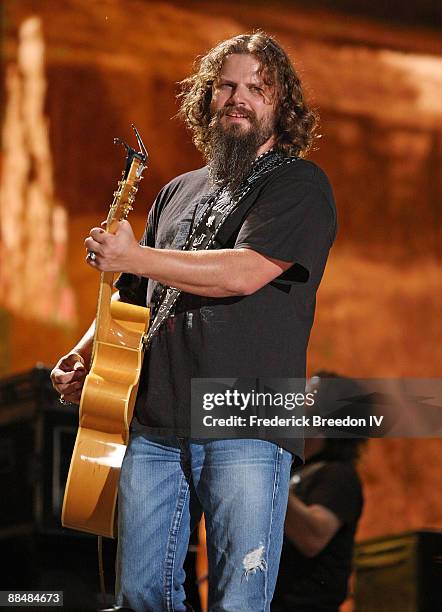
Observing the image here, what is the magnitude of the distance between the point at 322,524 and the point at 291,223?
2123 millimetres

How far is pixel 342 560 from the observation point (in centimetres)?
423

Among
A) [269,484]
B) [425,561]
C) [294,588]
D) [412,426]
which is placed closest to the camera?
[269,484]

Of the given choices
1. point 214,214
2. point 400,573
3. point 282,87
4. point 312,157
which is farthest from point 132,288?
point 312,157

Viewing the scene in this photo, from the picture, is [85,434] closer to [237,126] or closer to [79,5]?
[237,126]

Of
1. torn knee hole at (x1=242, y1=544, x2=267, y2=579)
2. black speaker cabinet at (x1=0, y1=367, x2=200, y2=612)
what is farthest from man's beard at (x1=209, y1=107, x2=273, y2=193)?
black speaker cabinet at (x1=0, y1=367, x2=200, y2=612)

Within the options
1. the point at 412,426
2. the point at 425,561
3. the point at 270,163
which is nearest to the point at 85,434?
the point at 270,163

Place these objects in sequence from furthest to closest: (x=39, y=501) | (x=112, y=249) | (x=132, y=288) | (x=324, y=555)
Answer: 1. (x=39, y=501)
2. (x=324, y=555)
3. (x=132, y=288)
4. (x=112, y=249)

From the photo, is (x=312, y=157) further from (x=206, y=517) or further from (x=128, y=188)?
(x=206, y=517)

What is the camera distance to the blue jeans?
7.36ft

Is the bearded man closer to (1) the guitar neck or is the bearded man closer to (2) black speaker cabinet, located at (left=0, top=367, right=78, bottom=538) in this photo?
(1) the guitar neck

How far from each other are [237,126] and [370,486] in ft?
16.4

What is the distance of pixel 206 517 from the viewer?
7.68 feet

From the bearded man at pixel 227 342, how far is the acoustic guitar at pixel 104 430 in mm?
40

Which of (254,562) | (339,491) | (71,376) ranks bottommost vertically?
(339,491)
